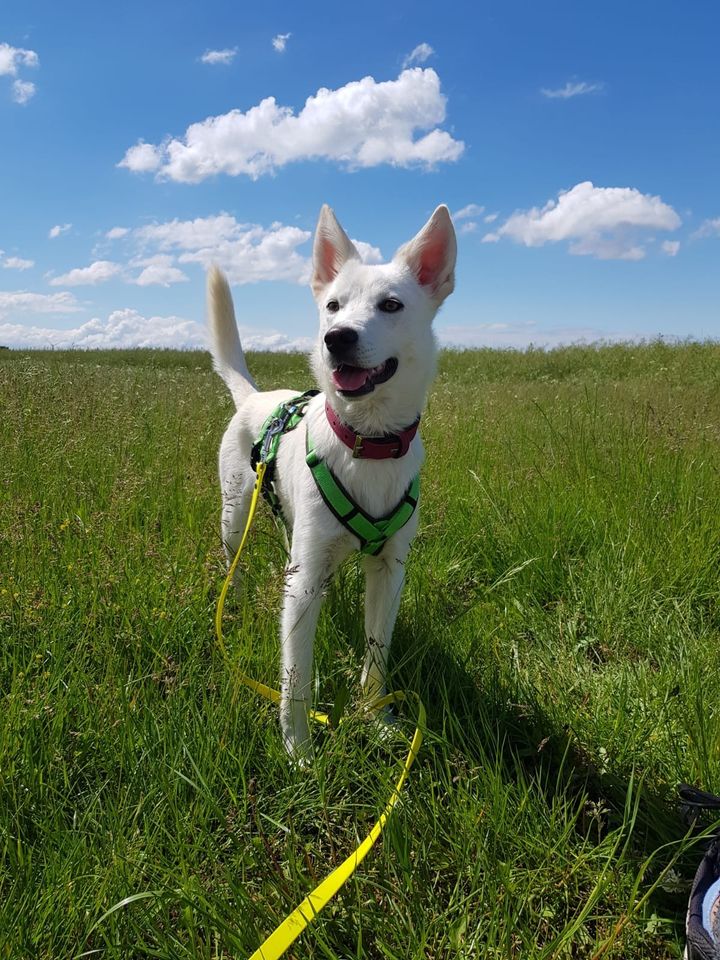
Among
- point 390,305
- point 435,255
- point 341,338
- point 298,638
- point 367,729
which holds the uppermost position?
point 435,255

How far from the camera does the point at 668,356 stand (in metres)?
13.4

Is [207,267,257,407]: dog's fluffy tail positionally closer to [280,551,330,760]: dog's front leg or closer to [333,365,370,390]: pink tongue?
[333,365,370,390]: pink tongue

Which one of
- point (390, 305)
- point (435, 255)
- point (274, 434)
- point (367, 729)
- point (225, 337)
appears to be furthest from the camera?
point (225, 337)

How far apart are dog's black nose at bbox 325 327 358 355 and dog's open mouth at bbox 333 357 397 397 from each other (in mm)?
64

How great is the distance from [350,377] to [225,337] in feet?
5.68

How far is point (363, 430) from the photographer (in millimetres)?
2184

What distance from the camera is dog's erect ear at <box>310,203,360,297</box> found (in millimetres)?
2438

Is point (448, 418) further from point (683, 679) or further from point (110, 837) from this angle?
point (110, 837)

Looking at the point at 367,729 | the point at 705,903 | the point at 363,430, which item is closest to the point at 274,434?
the point at 363,430

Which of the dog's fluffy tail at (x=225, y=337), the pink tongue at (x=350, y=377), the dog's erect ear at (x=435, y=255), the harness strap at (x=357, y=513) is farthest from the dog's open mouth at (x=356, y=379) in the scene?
the dog's fluffy tail at (x=225, y=337)

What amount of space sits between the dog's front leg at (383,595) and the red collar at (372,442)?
348 millimetres

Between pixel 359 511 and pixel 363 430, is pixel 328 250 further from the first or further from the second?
pixel 359 511

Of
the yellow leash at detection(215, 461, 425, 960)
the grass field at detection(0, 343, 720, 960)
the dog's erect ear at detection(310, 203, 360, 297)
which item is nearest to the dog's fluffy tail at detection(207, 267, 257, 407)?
Result: the grass field at detection(0, 343, 720, 960)

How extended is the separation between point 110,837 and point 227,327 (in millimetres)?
2727
